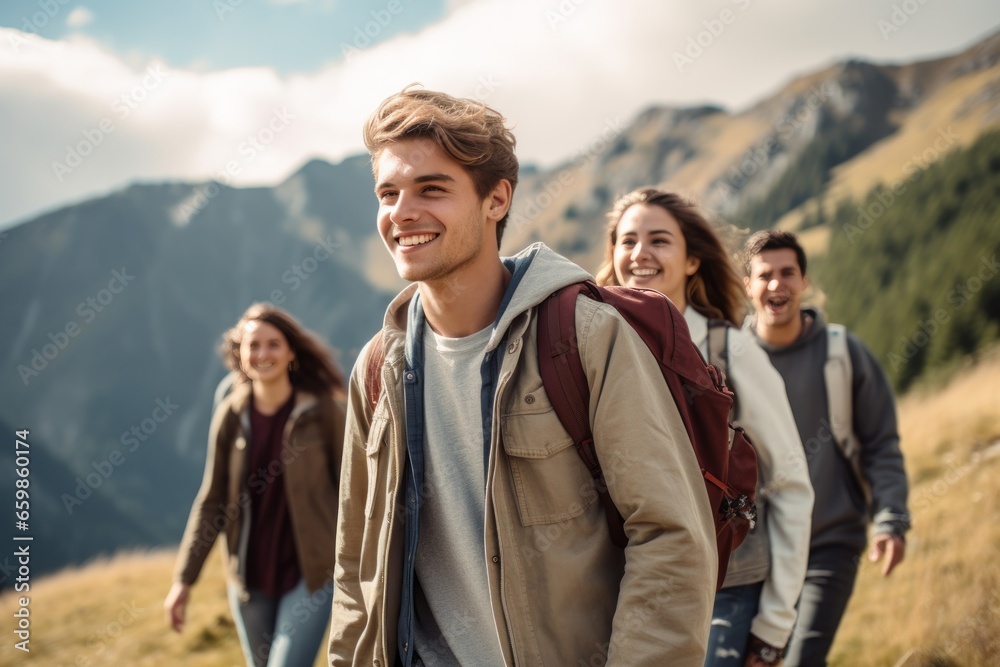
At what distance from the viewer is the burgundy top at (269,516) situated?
507 cm

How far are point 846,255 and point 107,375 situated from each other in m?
111

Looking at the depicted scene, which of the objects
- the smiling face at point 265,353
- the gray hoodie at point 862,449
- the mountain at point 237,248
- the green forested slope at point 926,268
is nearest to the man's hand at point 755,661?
the gray hoodie at point 862,449

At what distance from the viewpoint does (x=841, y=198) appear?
73.0 m

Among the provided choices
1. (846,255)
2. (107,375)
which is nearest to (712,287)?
(846,255)

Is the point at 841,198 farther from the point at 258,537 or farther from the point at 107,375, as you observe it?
the point at 107,375

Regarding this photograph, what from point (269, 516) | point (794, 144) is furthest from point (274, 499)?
point (794, 144)

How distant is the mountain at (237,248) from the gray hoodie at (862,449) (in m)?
51.7

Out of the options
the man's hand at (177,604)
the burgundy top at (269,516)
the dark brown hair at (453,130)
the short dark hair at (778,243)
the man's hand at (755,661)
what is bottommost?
the man's hand at (755,661)

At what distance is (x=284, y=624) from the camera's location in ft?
15.9

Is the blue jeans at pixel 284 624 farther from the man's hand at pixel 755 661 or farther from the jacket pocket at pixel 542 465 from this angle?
the jacket pocket at pixel 542 465

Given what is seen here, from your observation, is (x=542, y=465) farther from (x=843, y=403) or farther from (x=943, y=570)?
(x=943, y=570)

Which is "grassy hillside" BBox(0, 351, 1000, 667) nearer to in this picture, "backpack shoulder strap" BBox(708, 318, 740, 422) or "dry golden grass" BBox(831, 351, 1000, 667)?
"dry golden grass" BBox(831, 351, 1000, 667)

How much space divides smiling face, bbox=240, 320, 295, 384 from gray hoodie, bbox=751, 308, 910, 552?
132 inches

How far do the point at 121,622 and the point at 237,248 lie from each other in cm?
16033
